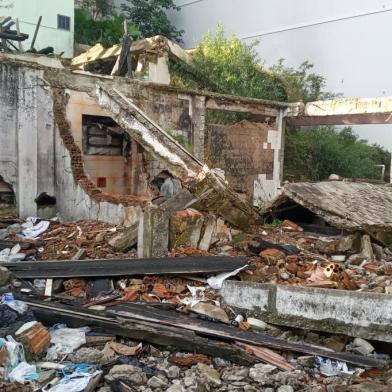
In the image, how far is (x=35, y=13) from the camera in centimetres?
2422

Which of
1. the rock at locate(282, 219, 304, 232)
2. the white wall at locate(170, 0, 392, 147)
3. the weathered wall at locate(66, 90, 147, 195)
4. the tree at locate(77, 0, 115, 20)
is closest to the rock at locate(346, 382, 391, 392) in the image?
the rock at locate(282, 219, 304, 232)

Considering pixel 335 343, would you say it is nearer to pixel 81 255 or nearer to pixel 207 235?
pixel 207 235

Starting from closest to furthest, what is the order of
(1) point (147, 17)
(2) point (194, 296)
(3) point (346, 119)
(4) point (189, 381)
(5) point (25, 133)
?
(4) point (189, 381)
(2) point (194, 296)
(5) point (25, 133)
(3) point (346, 119)
(1) point (147, 17)

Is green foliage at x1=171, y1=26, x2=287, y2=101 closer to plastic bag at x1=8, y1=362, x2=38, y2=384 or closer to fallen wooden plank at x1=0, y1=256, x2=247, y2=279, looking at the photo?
fallen wooden plank at x1=0, y1=256, x2=247, y2=279

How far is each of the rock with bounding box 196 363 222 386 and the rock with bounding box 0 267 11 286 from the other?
9.86 feet

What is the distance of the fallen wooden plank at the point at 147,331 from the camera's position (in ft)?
15.7

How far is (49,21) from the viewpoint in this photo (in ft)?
80.2

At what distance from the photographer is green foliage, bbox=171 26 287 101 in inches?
669

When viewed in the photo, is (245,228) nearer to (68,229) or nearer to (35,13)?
(68,229)

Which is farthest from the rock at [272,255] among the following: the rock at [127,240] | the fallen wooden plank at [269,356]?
the fallen wooden plank at [269,356]

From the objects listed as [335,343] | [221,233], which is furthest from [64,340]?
[221,233]

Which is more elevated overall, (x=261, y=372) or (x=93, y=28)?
(x=93, y=28)

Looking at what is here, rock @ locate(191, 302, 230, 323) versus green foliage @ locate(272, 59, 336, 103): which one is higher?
green foliage @ locate(272, 59, 336, 103)

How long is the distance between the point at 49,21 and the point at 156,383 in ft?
77.7
